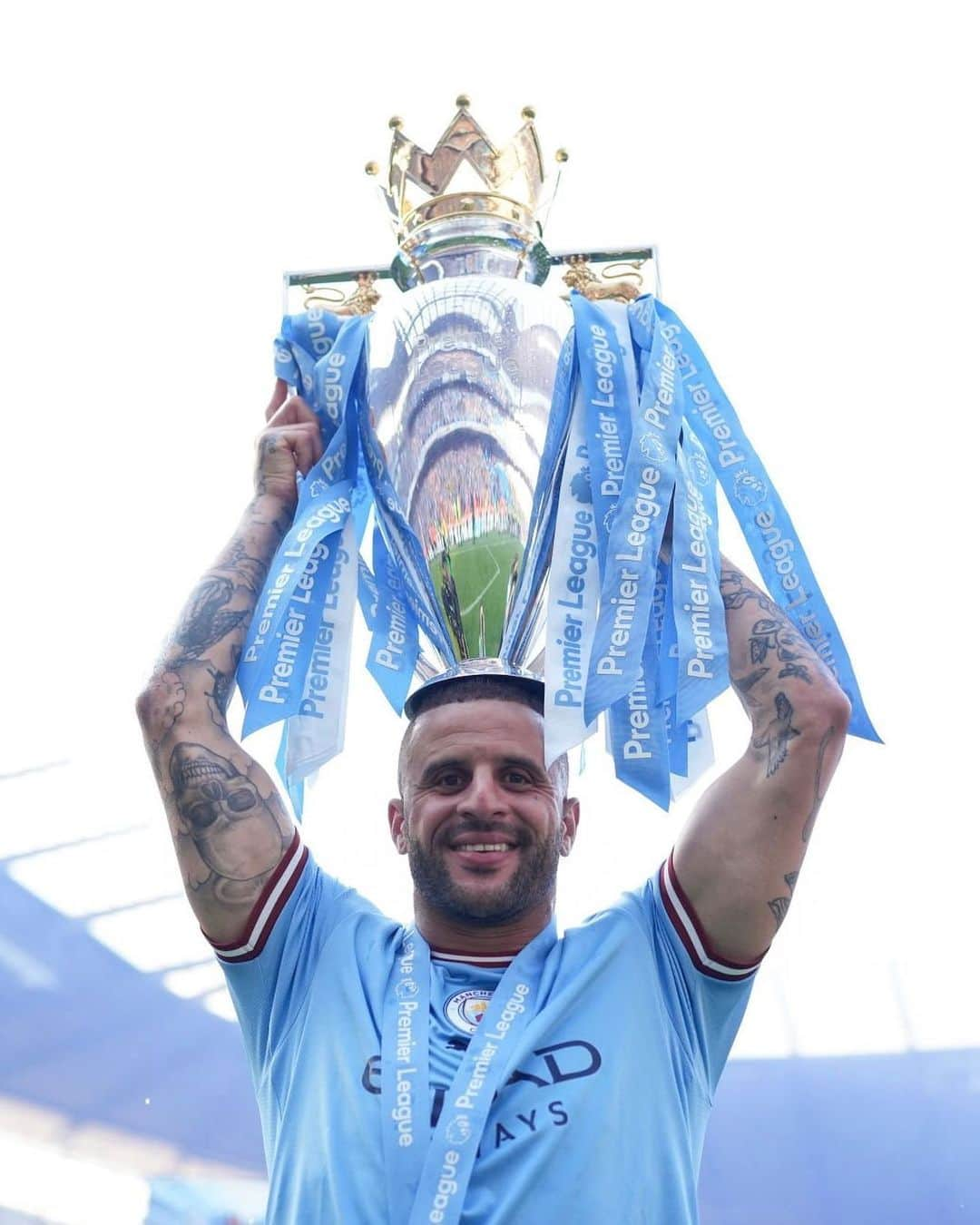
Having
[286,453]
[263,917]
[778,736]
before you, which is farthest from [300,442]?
[778,736]

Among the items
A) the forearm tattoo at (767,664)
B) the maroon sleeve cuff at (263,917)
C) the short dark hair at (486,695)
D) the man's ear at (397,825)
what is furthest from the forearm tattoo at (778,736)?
the maroon sleeve cuff at (263,917)

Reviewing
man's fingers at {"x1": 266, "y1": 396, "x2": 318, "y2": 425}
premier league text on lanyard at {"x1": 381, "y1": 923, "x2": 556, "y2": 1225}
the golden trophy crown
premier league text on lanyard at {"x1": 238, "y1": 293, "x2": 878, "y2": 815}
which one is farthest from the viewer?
the golden trophy crown

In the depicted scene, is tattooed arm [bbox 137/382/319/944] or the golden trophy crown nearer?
tattooed arm [bbox 137/382/319/944]

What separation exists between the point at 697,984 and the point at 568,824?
0.97 ft

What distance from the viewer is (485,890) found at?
5.38 feet

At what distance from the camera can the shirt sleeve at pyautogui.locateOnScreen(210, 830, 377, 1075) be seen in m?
1.64

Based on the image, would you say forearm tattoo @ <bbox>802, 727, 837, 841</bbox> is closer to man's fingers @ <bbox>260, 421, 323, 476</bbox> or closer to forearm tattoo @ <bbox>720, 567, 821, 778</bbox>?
forearm tattoo @ <bbox>720, 567, 821, 778</bbox>

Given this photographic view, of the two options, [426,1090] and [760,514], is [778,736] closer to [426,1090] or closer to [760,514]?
[760,514]

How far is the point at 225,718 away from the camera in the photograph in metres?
1.76

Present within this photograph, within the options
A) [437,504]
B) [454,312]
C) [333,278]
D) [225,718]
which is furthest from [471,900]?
[333,278]

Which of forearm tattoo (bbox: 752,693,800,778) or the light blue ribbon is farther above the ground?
the light blue ribbon

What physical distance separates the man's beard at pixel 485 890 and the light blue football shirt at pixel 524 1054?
0.06 m

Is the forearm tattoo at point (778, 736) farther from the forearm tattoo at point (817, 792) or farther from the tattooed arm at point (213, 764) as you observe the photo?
the tattooed arm at point (213, 764)

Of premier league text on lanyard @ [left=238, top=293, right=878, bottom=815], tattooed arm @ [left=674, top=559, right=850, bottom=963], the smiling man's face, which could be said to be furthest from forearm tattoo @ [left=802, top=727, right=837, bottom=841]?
the smiling man's face
